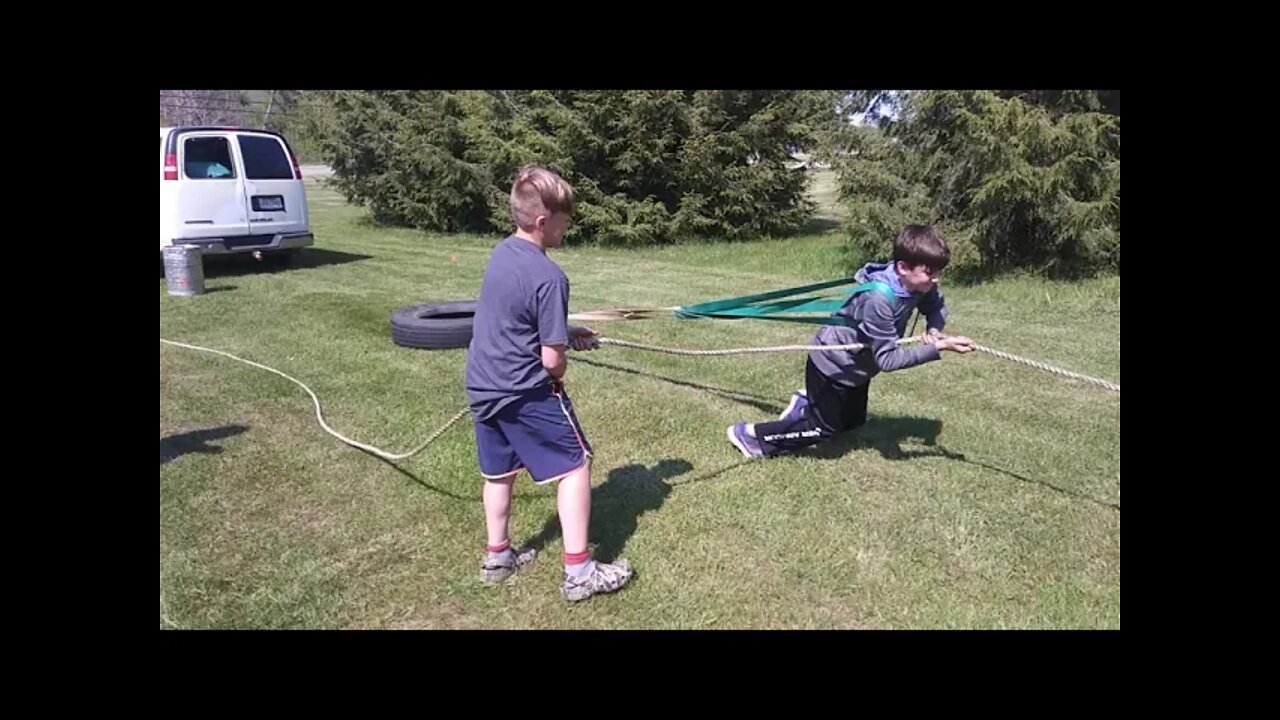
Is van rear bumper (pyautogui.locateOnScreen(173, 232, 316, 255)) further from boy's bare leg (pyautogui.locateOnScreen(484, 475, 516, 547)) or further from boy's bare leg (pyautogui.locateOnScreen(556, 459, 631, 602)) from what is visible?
boy's bare leg (pyautogui.locateOnScreen(556, 459, 631, 602))

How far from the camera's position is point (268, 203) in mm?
12023

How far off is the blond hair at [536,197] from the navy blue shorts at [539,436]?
27.4 inches

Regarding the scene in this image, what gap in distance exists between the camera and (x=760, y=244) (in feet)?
52.4

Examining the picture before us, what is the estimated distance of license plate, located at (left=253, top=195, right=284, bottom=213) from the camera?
11877mm

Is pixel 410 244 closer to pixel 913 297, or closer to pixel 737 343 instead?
pixel 737 343

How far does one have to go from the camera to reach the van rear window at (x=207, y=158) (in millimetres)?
11203

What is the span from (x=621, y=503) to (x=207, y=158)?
9.85 m

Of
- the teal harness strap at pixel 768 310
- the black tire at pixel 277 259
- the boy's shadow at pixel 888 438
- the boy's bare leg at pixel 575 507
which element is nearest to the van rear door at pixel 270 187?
the black tire at pixel 277 259

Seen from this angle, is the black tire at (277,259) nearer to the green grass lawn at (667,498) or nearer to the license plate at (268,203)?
the license plate at (268,203)

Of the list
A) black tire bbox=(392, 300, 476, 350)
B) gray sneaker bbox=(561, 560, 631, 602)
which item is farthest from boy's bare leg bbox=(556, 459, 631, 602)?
black tire bbox=(392, 300, 476, 350)

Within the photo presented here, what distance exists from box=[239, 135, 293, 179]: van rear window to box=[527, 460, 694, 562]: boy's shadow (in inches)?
375

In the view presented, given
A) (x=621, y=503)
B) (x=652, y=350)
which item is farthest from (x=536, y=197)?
(x=652, y=350)

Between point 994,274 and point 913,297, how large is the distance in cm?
781
